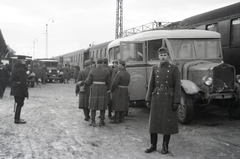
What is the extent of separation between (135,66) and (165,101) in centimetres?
362

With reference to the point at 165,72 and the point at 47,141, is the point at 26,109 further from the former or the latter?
the point at 165,72

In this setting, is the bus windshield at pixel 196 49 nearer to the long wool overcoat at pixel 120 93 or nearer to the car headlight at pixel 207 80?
the car headlight at pixel 207 80

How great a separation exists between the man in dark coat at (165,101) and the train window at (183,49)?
3.24 m

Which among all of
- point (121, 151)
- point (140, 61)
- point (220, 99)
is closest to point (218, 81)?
point (220, 99)

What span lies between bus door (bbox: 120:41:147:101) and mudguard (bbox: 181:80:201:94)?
133 cm

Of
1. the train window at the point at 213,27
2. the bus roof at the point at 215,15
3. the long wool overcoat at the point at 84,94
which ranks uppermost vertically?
the bus roof at the point at 215,15

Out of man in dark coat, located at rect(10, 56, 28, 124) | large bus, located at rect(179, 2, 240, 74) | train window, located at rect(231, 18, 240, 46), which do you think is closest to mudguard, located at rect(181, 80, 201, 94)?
large bus, located at rect(179, 2, 240, 74)

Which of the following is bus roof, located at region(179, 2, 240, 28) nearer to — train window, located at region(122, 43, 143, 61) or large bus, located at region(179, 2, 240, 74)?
large bus, located at region(179, 2, 240, 74)

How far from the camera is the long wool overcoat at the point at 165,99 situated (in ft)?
15.9

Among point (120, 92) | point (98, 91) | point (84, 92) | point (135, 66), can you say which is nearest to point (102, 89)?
point (98, 91)

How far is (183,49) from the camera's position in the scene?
26.7ft

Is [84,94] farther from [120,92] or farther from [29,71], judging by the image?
[29,71]

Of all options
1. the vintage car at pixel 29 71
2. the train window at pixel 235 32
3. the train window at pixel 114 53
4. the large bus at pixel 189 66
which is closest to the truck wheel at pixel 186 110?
the large bus at pixel 189 66

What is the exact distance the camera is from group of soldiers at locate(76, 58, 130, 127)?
722 centimetres
